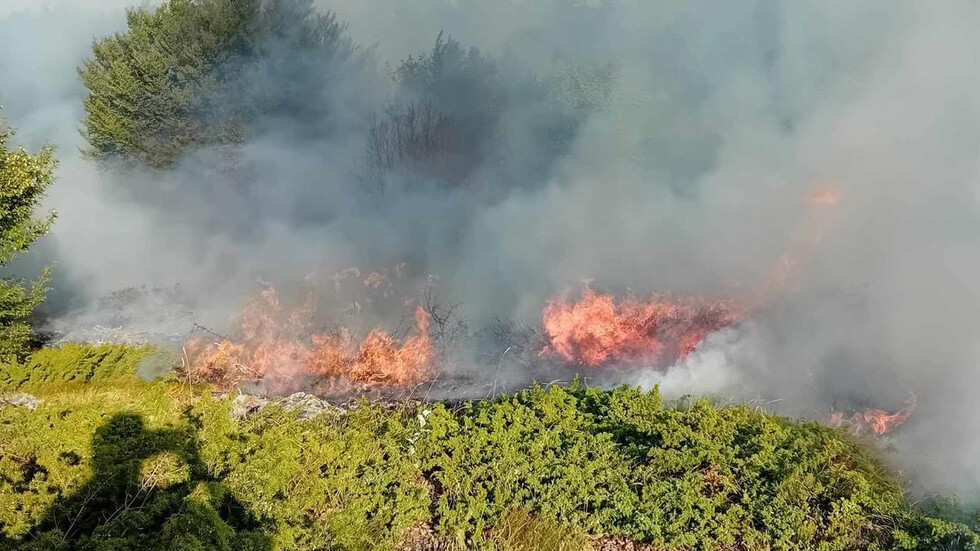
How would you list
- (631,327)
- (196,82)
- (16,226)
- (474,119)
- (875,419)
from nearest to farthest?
(875,419)
(16,226)
(631,327)
(474,119)
(196,82)

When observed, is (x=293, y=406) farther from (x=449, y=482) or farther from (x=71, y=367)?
(x=71, y=367)

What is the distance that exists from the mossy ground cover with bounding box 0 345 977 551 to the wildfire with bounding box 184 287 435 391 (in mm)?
4915

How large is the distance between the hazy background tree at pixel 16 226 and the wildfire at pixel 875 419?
13.6 m

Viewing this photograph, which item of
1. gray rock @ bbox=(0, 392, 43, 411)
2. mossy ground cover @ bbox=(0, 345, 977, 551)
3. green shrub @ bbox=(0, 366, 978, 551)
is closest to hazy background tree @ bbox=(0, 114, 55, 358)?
gray rock @ bbox=(0, 392, 43, 411)

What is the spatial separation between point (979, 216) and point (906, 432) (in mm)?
5337

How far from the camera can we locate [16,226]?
417 inches

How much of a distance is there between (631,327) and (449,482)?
7.40 m

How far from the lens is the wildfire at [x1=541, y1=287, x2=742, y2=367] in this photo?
11664mm

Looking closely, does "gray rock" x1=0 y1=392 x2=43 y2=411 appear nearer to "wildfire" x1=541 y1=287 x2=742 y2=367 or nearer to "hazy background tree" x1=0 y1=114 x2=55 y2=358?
"hazy background tree" x1=0 y1=114 x2=55 y2=358

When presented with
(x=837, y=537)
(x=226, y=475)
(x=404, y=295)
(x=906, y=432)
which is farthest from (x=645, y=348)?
(x=226, y=475)

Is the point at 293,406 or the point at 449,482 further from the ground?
→ the point at 293,406

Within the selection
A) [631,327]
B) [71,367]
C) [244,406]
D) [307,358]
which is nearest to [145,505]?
[244,406]

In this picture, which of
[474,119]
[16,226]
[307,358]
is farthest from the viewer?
[474,119]

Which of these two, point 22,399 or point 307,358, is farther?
point 307,358
